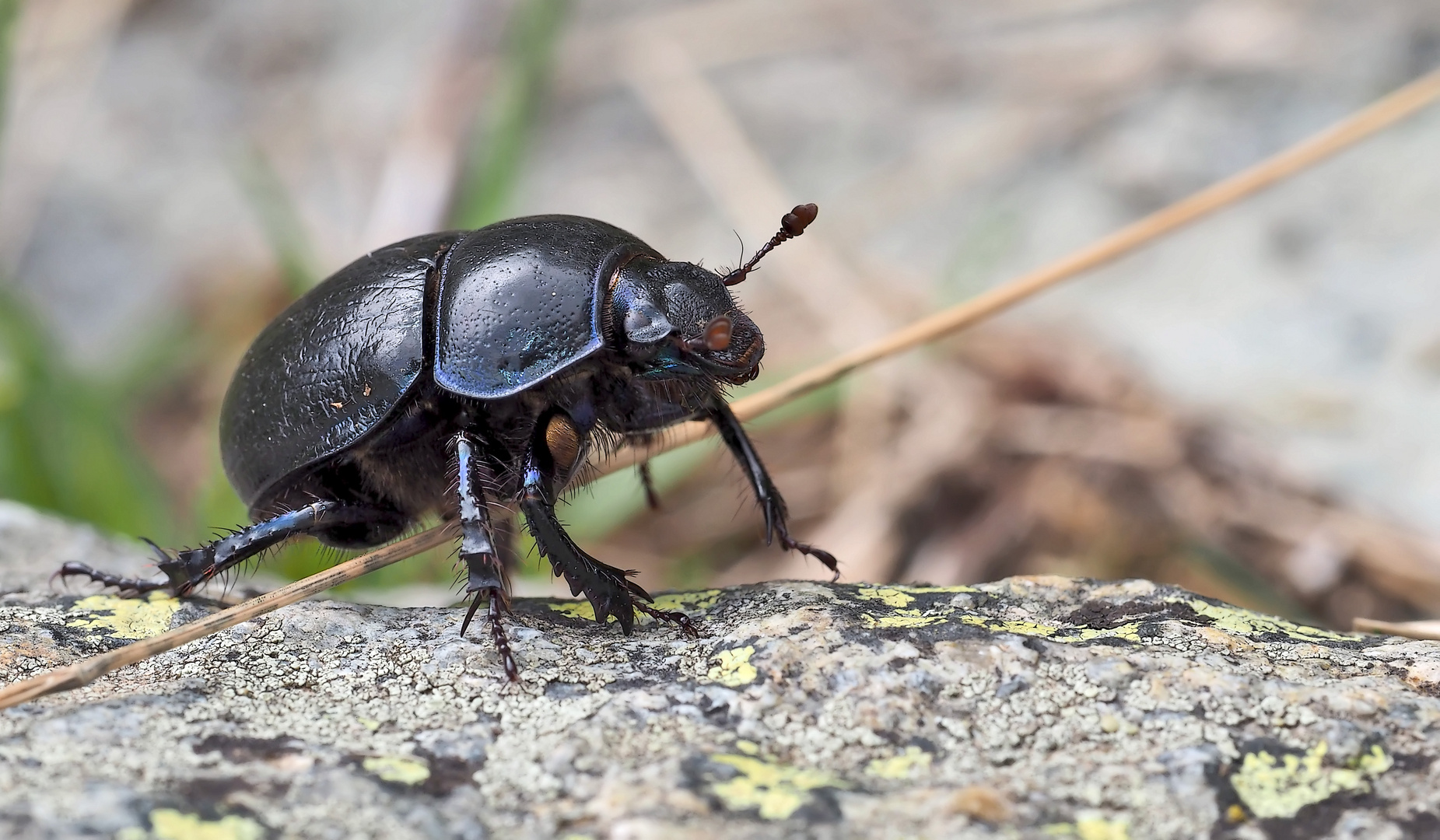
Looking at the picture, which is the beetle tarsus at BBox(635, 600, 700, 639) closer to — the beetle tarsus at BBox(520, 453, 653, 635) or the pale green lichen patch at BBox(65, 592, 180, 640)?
the beetle tarsus at BBox(520, 453, 653, 635)

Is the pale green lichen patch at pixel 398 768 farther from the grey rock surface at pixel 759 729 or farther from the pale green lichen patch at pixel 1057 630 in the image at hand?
the pale green lichen patch at pixel 1057 630

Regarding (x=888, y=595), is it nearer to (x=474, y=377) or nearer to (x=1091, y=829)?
(x=1091, y=829)

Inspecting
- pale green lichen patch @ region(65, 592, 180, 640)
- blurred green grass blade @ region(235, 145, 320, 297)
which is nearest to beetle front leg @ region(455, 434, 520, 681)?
pale green lichen patch @ region(65, 592, 180, 640)

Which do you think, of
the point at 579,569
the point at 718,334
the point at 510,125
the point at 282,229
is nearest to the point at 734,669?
the point at 579,569

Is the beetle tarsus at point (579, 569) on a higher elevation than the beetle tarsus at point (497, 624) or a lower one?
higher

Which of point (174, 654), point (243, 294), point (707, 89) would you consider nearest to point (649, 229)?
point (707, 89)

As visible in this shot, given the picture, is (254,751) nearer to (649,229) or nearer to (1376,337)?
(1376,337)

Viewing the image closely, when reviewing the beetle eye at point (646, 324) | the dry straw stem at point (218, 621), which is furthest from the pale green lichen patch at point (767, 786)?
the beetle eye at point (646, 324)
